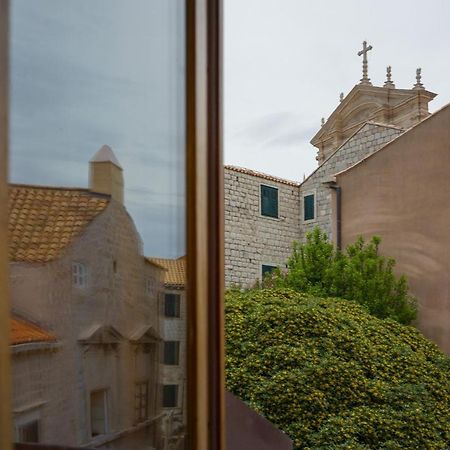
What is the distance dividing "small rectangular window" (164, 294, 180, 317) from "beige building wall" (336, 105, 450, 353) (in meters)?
5.19

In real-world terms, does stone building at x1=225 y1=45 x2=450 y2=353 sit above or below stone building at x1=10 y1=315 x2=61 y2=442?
above

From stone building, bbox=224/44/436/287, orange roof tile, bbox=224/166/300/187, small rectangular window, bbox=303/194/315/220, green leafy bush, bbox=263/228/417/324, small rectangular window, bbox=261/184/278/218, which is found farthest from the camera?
small rectangular window, bbox=303/194/315/220

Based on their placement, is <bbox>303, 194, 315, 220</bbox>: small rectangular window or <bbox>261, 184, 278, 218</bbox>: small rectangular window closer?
<bbox>261, 184, 278, 218</bbox>: small rectangular window

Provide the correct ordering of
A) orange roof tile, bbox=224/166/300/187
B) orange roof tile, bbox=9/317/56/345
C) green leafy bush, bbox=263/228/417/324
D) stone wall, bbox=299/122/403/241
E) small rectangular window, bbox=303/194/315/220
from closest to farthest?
orange roof tile, bbox=9/317/56/345 → green leafy bush, bbox=263/228/417/324 → stone wall, bbox=299/122/403/241 → orange roof tile, bbox=224/166/300/187 → small rectangular window, bbox=303/194/315/220

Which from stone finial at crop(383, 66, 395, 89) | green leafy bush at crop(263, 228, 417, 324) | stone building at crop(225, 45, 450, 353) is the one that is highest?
stone finial at crop(383, 66, 395, 89)

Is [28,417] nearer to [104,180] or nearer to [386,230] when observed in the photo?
[104,180]

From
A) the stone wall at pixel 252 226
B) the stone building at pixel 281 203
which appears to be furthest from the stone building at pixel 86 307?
the stone wall at pixel 252 226

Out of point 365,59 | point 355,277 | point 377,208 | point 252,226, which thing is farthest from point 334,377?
point 365,59

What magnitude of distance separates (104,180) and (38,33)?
12 cm

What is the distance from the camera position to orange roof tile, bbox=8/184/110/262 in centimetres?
49

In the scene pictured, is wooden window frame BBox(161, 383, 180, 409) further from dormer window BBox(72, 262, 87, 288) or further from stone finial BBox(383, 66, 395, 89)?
stone finial BBox(383, 66, 395, 89)

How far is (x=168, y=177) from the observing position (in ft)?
1.84

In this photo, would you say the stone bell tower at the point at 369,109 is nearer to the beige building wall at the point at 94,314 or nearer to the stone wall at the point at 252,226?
the stone wall at the point at 252,226

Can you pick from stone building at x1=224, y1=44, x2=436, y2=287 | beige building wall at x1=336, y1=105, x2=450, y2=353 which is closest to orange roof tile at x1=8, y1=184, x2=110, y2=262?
beige building wall at x1=336, y1=105, x2=450, y2=353
